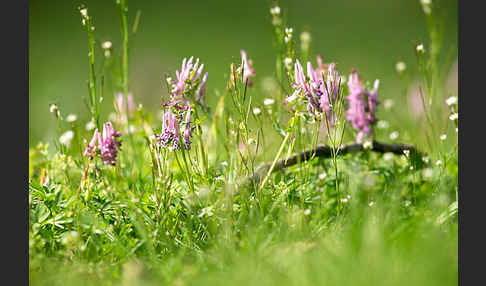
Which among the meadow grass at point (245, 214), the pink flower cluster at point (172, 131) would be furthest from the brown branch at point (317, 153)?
the pink flower cluster at point (172, 131)

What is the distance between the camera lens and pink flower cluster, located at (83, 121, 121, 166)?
205 cm

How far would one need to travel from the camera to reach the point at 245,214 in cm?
193

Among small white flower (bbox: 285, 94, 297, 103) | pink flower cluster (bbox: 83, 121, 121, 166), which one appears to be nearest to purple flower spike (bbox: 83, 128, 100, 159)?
pink flower cluster (bbox: 83, 121, 121, 166)

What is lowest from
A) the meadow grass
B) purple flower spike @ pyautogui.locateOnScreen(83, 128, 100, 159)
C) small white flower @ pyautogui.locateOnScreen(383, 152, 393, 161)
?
the meadow grass

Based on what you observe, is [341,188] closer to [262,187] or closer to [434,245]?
[262,187]

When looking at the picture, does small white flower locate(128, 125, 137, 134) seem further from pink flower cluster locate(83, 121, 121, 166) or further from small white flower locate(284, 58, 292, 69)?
small white flower locate(284, 58, 292, 69)

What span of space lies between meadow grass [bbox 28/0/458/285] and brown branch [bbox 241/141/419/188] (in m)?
0.02

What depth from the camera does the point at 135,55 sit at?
7.21 m

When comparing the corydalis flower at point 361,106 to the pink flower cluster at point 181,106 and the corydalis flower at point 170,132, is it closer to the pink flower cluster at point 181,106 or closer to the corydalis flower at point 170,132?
the pink flower cluster at point 181,106

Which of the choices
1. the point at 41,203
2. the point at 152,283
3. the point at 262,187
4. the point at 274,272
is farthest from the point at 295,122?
the point at 41,203

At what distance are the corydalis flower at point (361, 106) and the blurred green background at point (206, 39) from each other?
263 cm

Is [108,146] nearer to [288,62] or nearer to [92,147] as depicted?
[92,147]

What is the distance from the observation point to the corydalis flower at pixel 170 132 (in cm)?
196

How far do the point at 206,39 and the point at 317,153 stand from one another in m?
6.74
